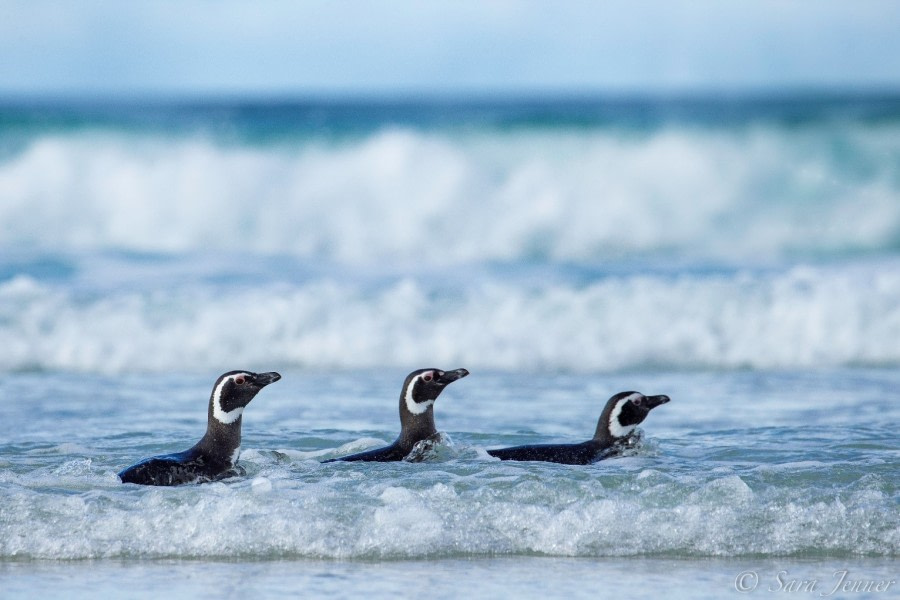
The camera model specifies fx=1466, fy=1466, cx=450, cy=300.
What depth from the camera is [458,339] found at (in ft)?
49.2

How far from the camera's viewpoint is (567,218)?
70.6 feet

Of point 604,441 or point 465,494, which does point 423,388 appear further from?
point 465,494

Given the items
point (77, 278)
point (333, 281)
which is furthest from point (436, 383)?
point (77, 278)

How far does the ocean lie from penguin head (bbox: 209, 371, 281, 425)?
343mm

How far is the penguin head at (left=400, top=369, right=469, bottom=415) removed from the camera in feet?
29.8

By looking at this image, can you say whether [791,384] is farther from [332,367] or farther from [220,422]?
[220,422]

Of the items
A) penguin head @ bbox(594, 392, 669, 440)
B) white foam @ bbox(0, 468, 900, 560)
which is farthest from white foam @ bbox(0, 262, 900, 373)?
white foam @ bbox(0, 468, 900, 560)

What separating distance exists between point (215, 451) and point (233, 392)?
0.42 meters

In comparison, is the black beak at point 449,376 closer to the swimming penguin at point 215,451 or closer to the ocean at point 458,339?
the ocean at point 458,339

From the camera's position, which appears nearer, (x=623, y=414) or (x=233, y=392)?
(x=233, y=392)

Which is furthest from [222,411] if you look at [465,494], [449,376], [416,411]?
[465,494]
